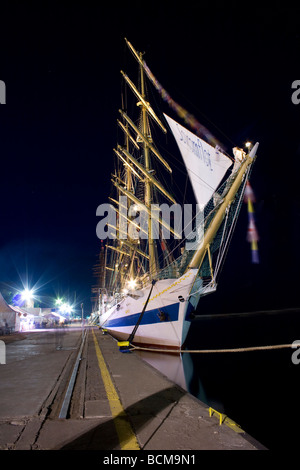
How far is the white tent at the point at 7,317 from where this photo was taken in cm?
2225

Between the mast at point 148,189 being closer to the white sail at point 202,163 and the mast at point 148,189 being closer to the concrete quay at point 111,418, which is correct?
the white sail at point 202,163

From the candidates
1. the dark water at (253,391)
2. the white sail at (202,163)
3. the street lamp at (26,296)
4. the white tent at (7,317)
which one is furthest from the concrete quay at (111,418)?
the street lamp at (26,296)

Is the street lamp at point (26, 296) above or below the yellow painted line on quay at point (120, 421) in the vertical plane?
below

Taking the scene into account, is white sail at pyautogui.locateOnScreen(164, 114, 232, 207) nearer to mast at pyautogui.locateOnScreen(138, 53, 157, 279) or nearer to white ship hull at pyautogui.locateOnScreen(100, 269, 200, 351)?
white ship hull at pyautogui.locateOnScreen(100, 269, 200, 351)

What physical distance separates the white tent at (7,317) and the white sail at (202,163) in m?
20.0

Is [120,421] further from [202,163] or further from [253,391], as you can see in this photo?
[202,163]

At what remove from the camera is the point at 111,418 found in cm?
316

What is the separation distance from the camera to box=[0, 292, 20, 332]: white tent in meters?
22.2

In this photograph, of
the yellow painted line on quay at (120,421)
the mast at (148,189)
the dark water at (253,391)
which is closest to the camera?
the yellow painted line on quay at (120,421)

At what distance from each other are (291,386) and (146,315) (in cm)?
822

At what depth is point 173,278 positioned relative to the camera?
46.8 feet

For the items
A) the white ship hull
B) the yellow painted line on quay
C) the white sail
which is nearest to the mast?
the white ship hull
